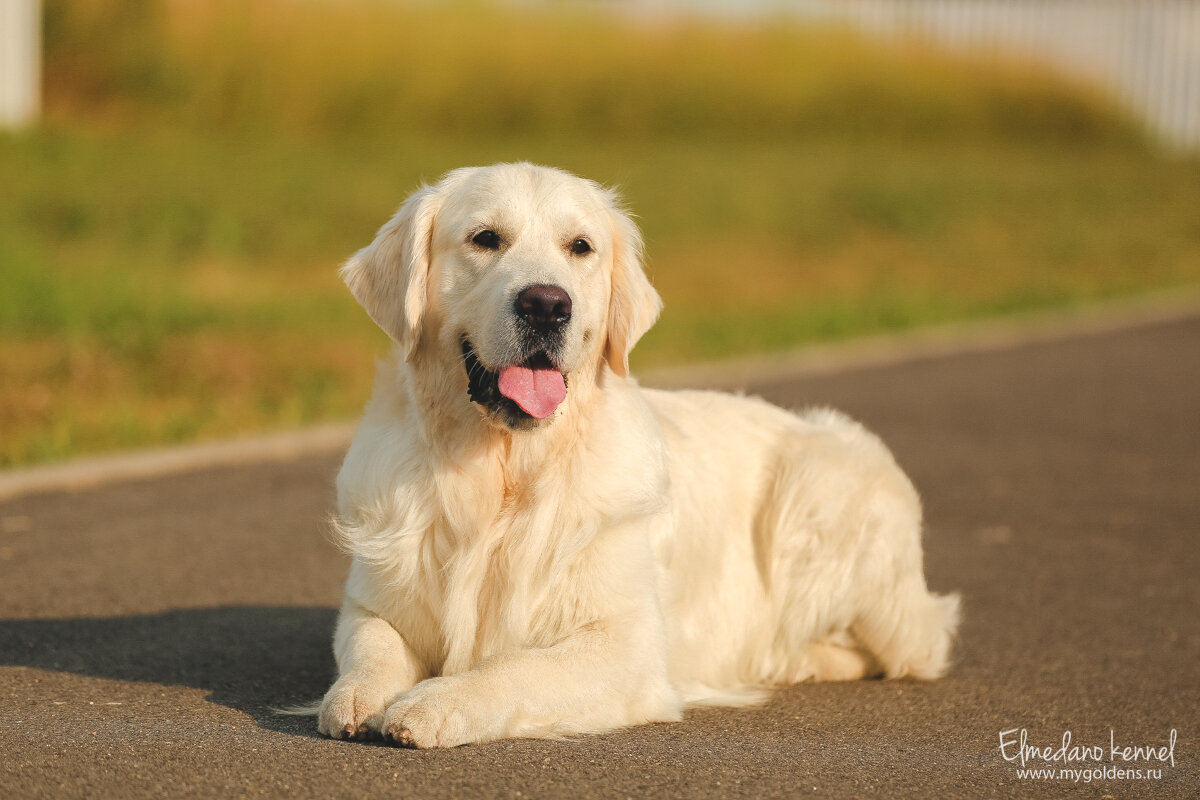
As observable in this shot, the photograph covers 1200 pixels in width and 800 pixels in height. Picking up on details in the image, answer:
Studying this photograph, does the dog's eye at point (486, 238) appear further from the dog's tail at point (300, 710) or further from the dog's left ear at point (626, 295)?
the dog's tail at point (300, 710)

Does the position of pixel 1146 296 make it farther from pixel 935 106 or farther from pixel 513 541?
pixel 513 541

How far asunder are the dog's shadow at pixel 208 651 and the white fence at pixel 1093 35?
25.3 metres

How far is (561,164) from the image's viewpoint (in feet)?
71.0

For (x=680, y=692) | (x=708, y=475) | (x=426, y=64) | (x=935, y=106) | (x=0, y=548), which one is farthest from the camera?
(x=935, y=106)

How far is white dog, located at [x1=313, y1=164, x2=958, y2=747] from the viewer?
15.2 ft

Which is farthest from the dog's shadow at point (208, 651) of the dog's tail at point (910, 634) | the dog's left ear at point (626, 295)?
the dog's tail at point (910, 634)

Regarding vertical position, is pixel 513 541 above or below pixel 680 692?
above

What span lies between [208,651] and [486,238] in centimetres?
190

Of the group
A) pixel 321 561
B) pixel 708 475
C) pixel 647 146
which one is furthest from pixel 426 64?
pixel 708 475

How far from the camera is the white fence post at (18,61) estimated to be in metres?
19.2

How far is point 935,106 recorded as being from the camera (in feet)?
97.6

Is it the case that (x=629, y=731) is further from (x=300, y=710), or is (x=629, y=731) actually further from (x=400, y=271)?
(x=400, y=271)

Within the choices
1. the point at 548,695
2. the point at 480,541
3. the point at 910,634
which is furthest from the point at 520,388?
the point at 910,634

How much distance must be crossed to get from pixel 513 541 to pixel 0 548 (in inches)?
135
